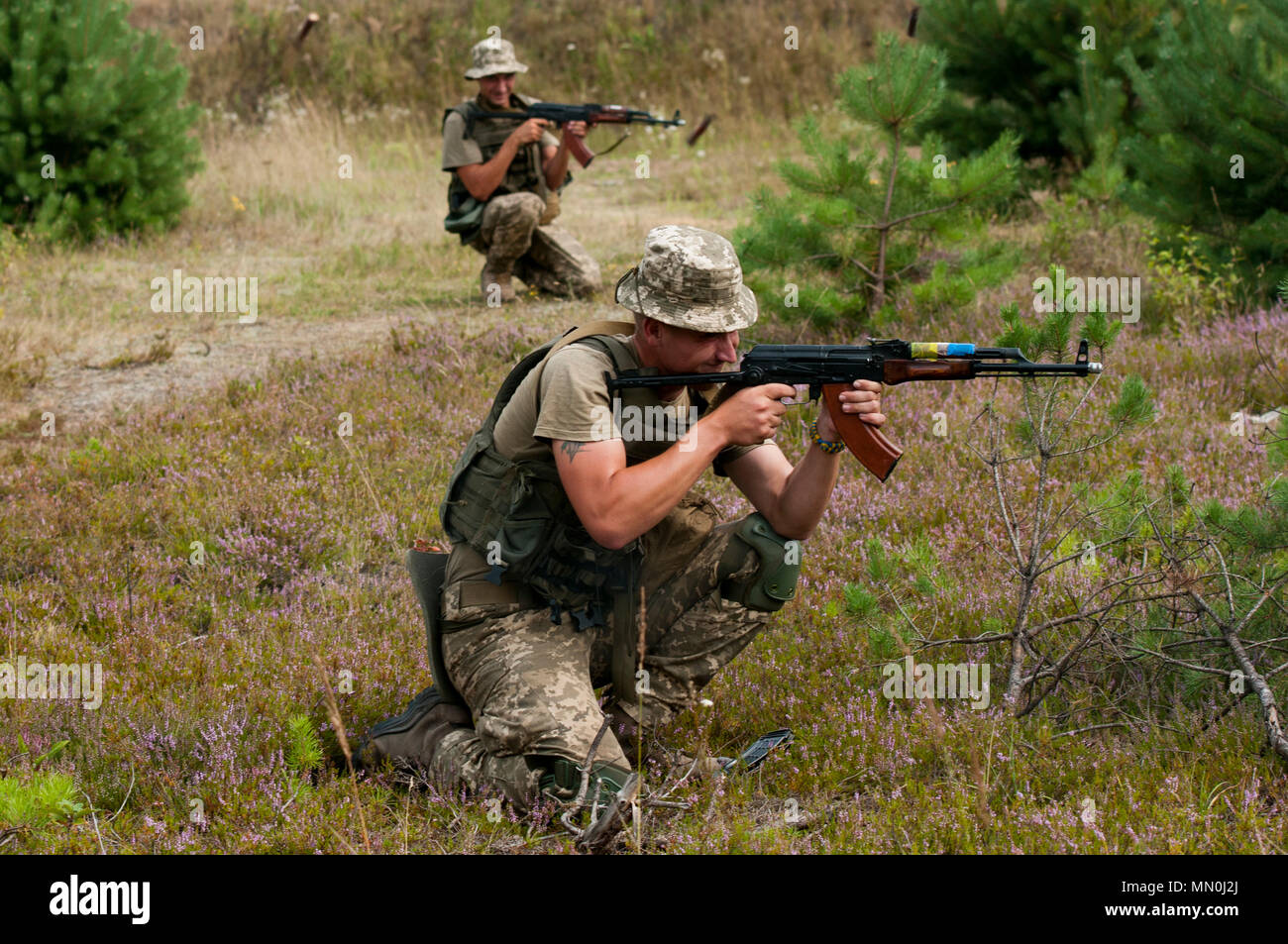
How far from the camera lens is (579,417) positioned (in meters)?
3.65

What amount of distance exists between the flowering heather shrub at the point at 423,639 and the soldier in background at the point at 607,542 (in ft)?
0.70

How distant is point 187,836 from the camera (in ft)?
11.8

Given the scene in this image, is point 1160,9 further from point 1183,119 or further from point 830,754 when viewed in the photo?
point 830,754

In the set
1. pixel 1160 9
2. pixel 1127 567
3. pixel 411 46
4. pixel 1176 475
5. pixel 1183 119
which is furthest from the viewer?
pixel 411 46

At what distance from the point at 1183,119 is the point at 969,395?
8.10 ft

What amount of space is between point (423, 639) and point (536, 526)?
1.23 m

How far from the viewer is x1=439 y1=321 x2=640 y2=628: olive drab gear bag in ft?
13.1

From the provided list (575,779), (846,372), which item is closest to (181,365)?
(575,779)

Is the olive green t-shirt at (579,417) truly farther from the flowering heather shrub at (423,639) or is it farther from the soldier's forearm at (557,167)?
the soldier's forearm at (557,167)

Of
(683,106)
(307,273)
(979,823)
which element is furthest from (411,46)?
(979,823)

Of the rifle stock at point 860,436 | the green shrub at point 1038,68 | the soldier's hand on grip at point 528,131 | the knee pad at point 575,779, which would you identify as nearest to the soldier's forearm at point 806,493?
the rifle stock at point 860,436

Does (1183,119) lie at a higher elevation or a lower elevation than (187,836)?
higher

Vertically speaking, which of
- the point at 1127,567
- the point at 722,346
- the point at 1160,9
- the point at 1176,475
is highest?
the point at 1160,9

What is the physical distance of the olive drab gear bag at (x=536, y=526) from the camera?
3992mm
